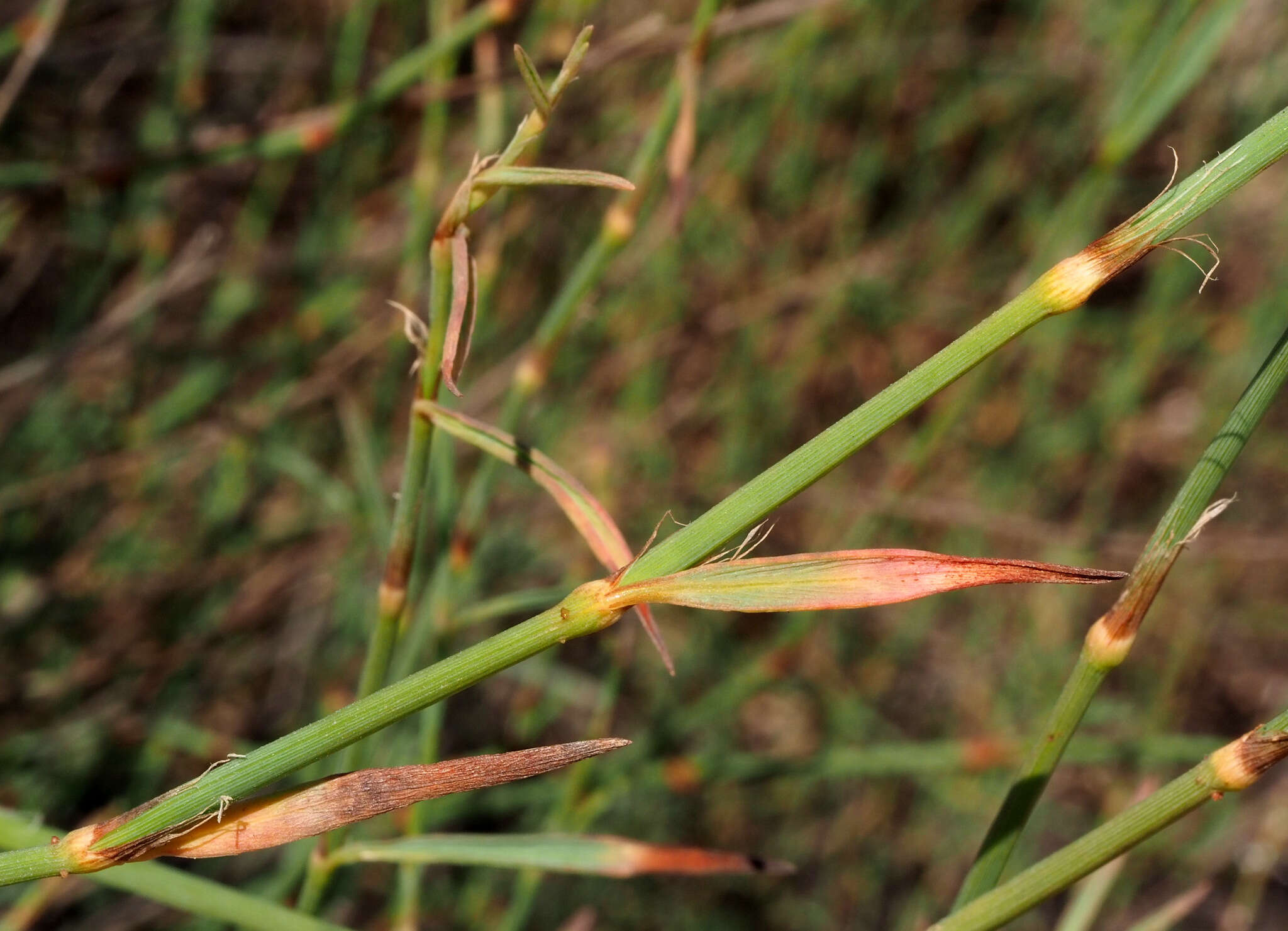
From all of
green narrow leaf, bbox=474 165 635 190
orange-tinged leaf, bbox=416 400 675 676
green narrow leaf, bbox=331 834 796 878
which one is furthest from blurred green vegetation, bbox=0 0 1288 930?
green narrow leaf, bbox=474 165 635 190

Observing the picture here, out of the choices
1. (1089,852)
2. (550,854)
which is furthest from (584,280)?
(1089,852)

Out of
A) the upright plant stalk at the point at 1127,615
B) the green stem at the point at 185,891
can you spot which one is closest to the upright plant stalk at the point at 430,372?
the green stem at the point at 185,891

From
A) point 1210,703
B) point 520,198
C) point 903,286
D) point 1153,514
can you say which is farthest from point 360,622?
point 1210,703

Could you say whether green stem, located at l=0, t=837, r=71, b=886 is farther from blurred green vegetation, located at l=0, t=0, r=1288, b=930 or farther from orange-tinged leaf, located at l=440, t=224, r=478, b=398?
blurred green vegetation, located at l=0, t=0, r=1288, b=930

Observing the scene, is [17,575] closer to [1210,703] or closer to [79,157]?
[79,157]

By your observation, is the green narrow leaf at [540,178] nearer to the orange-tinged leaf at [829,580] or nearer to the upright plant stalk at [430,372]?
the upright plant stalk at [430,372]
